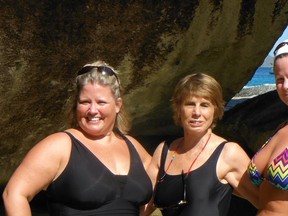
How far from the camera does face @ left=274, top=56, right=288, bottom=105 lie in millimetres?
2865

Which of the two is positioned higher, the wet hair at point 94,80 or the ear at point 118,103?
the wet hair at point 94,80

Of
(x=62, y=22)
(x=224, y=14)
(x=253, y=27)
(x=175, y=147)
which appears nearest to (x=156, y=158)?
(x=175, y=147)

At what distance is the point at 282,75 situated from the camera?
288cm

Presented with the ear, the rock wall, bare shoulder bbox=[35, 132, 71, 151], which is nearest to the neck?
the ear

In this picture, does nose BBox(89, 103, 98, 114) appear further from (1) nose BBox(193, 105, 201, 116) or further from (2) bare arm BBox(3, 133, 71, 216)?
(1) nose BBox(193, 105, 201, 116)

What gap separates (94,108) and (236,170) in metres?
0.77

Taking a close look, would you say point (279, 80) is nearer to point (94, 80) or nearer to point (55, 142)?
point (94, 80)

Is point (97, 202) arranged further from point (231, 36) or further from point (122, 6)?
point (231, 36)

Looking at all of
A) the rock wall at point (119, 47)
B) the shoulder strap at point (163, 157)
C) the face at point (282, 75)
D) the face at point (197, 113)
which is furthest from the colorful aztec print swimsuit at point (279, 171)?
the rock wall at point (119, 47)

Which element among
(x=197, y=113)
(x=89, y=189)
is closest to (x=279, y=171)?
(x=197, y=113)

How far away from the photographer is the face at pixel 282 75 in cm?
287

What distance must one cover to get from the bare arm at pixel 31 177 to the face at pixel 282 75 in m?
1.03

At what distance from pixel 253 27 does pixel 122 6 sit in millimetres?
1748

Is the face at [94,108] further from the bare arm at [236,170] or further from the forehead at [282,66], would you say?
the forehead at [282,66]
